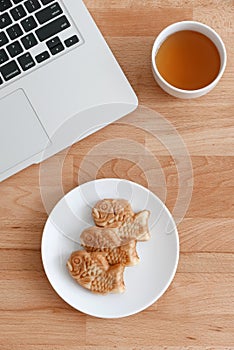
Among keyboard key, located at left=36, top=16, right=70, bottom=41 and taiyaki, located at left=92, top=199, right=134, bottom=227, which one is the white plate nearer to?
taiyaki, located at left=92, top=199, right=134, bottom=227

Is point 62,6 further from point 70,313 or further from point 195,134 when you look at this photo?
point 70,313

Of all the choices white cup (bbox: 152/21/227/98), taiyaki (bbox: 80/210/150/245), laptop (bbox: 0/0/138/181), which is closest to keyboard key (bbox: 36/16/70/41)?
laptop (bbox: 0/0/138/181)

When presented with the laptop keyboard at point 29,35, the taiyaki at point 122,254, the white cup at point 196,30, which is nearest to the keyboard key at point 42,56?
the laptop keyboard at point 29,35

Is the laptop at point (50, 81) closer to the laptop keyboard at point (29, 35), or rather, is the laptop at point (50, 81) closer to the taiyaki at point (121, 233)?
the laptop keyboard at point (29, 35)

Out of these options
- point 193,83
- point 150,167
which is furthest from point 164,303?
point 193,83

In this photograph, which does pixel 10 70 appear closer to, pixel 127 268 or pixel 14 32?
pixel 14 32

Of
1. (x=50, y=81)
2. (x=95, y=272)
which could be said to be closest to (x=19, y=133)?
(x=50, y=81)
